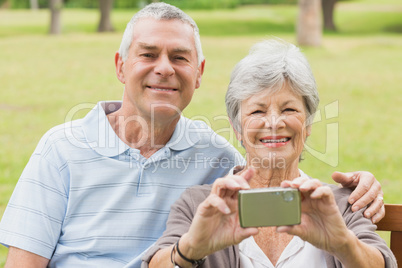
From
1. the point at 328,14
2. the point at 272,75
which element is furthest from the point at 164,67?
the point at 328,14

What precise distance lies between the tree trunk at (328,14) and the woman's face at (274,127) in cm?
2632

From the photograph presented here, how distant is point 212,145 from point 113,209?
65 cm

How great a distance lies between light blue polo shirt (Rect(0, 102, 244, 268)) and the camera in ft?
10.0

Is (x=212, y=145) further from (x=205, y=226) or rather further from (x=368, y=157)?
(x=368, y=157)

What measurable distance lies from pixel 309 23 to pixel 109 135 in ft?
52.1

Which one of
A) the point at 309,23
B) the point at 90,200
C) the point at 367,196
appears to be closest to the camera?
the point at 367,196

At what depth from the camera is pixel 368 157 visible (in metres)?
8.37

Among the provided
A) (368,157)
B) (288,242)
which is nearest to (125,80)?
(288,242)

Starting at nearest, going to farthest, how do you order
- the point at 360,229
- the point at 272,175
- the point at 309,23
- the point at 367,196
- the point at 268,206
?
1. the point at 268,206
2. the point at 360,229
3. the point at 367,196
4. the point at 272,175
5. the point at 309,23

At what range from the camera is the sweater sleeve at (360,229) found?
8.43 ft

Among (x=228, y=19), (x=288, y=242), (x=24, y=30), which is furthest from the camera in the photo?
(x=228, y=19)

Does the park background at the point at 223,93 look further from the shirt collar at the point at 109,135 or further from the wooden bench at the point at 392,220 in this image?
the shirt collar at the point at 109,135

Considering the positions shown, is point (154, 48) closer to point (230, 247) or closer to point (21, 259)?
point (230, 247)

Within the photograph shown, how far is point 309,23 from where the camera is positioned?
60.2 ft
